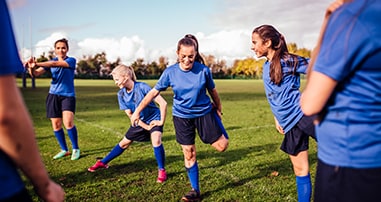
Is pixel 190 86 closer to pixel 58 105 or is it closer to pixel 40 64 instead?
pixel 40 64

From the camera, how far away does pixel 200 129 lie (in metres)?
4.82

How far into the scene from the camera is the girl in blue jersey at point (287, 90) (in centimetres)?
396

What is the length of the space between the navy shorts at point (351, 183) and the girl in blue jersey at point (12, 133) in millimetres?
1230

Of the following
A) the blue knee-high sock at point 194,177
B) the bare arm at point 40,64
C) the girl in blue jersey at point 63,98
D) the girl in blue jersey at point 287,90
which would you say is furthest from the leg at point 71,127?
the girl in blue jersey at point 287,90

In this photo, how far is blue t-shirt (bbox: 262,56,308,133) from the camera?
3971 mm

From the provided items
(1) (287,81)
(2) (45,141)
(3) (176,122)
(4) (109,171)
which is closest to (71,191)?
(4) (109,171)

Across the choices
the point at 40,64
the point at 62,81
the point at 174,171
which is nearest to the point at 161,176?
the point at 174,171

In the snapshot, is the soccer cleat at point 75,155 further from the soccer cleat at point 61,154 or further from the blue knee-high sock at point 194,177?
the blue knee-high sock at point 194,177

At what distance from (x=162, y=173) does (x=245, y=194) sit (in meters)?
1.31

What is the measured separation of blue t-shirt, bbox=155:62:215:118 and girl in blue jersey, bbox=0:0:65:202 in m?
3.26

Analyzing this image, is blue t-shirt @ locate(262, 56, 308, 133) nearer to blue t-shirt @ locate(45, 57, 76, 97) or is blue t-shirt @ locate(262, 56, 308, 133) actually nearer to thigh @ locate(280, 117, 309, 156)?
thigh @ locate(280, 117, 309, 156)

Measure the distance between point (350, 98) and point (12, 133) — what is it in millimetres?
1350

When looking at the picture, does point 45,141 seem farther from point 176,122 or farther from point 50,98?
point 176,122

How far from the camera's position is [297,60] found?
394 centimetres
